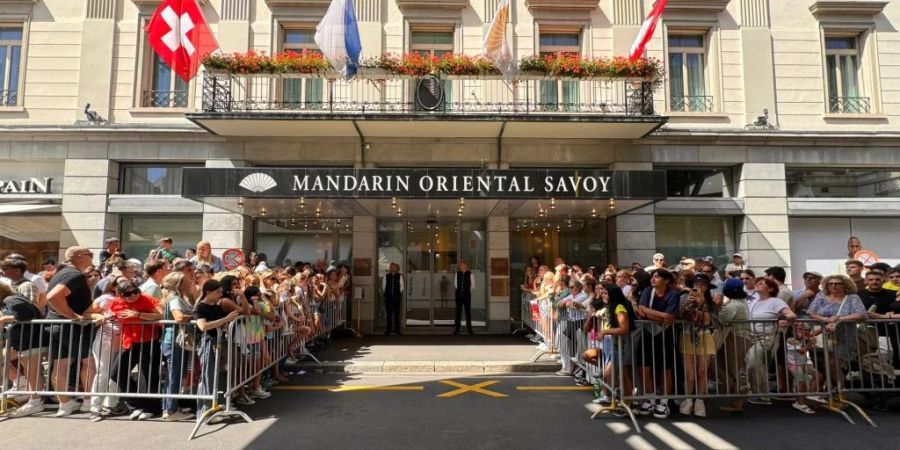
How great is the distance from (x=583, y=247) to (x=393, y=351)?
6608mm

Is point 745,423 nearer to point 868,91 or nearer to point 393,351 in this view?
point 393,351

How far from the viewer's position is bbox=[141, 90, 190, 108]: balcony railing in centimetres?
1397

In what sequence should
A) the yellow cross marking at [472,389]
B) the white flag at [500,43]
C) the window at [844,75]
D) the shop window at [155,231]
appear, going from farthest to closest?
the window at [844,75] → the shop window at [155,231] → the white flag at [500,43] → the yellow cross marking at [472,389]

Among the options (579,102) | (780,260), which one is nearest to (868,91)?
(780,260)

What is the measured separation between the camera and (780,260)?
13.6 metres

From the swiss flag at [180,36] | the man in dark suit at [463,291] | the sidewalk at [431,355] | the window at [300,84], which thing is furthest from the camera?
the window at [300,84]

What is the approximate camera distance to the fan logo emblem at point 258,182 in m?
9.58

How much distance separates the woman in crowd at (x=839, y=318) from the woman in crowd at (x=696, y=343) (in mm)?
1572

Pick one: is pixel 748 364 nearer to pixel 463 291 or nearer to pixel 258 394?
pixel 258 394

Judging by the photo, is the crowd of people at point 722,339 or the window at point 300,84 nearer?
the crowd of people at point 722,339

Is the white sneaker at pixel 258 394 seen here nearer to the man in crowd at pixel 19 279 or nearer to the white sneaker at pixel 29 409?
the white sneaker at pixel 29 409

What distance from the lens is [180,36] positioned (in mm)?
11719

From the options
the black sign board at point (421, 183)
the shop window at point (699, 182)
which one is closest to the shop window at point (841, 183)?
the shop window at point (699, 182)

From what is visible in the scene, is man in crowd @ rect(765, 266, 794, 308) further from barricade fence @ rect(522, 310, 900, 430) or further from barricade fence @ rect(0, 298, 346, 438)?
barricade fence @ rect(0, 298, 346, 438)
